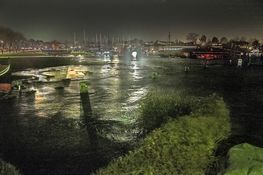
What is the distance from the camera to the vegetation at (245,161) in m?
6.09

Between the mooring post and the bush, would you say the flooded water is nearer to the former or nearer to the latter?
the mooring post

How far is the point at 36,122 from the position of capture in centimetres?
2453

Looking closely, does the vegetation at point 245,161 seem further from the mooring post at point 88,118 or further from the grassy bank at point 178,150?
the mooring post at point 88,118

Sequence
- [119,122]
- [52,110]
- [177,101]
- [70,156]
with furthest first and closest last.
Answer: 1. [52,110]
2. [119,122]
3. [177,101]
4. [70,156]

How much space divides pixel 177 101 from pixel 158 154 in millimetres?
10847

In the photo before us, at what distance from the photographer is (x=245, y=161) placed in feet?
21.1

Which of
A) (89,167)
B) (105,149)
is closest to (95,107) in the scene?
(105,149)

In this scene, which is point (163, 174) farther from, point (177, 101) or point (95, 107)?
point (95, 107)

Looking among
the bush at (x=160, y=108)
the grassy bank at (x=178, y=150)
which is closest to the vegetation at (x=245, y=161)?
the grassy bank at (x=178, y=150)

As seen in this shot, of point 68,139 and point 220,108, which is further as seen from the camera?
point 68,139

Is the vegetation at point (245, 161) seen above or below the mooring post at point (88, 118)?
above

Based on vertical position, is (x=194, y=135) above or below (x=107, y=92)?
above

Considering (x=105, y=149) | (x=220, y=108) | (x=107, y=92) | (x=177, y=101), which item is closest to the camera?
(x=220, y=108)

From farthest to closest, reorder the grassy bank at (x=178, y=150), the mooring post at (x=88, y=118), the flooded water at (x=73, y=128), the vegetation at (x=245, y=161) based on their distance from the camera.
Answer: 1. the mooring post at (x=88, y=118)
2. the flooded water at (x=73, y=128)
3. the grassy bank at (x=178, y=150)
4. the vegetation at (x=245, y=161)
